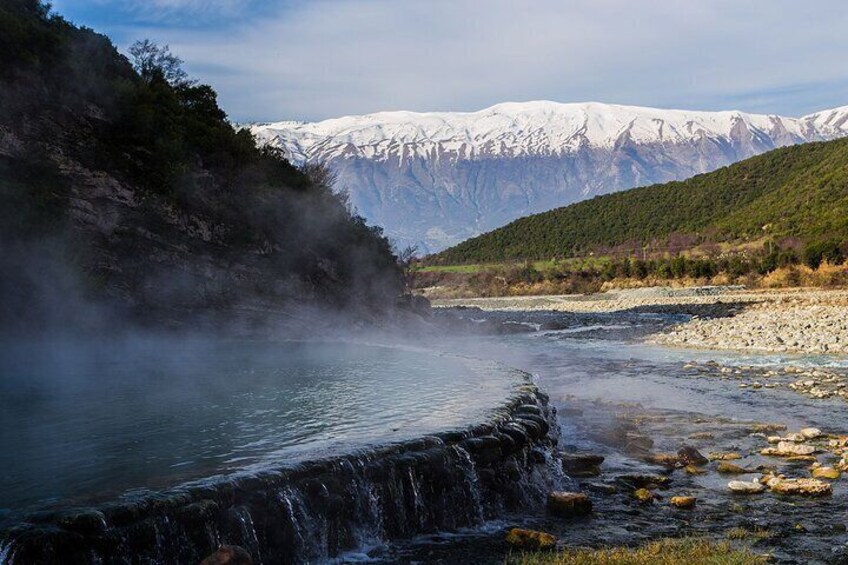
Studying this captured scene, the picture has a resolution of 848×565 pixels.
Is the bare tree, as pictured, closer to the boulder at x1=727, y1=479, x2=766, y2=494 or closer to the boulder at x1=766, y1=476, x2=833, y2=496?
the boulder at x1=727, y1=479, x2=766, y2=494

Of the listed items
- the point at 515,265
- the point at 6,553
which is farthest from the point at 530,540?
the point at 515,265

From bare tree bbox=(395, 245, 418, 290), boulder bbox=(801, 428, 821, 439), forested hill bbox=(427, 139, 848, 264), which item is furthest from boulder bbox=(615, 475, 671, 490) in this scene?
forested hill bbox=(427, 139, 848, 264)

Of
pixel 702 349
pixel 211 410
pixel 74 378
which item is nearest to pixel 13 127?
pixel 74 378

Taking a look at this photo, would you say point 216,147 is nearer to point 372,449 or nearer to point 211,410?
point 211,410

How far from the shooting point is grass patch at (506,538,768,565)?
27.5ft

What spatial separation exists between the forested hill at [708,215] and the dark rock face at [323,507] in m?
67.5

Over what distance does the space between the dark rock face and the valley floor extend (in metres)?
20.7

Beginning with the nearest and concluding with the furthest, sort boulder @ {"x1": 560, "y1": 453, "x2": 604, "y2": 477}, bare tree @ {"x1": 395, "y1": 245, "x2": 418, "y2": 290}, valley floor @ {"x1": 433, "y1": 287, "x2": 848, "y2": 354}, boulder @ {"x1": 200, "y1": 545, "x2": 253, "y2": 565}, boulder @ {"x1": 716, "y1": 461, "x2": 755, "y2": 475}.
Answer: boulder @ {"x1": 200, "y1": 545, "x2": 253, "y2": 565} → boulder @ {"x1": 716, "y1": 461, "x2": 755, "y2": 475} → boulder @ {"x1": 560, "y1": 453, "x2": 604, "y2": 477} → valley floor @ {"x1": 433, "y1": 287, "x2": 848, "y2": 354} → bare tree @ {"x1": 395, "y1": 245, "x2": 418, "y2": 290}

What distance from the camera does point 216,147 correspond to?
33156mm

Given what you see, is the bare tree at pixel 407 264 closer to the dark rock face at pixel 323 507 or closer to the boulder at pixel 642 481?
the boulder at pixel 642 481

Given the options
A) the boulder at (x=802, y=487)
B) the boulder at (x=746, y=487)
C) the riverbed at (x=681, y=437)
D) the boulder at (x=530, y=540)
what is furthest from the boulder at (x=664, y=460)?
the boulder at (x=530, y=540)

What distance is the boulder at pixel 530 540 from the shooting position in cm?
945

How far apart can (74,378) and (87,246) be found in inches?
341

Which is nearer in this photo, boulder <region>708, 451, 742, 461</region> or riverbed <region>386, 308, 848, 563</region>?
riverbed <region>386, 308, 848, 563</region>
